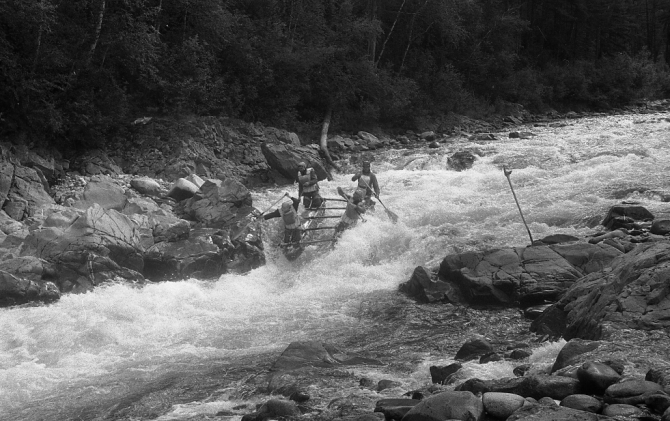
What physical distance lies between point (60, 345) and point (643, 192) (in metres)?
11.9

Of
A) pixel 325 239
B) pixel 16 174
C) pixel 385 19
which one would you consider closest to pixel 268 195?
pixel 325 239

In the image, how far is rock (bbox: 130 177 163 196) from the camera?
17405 millimetres

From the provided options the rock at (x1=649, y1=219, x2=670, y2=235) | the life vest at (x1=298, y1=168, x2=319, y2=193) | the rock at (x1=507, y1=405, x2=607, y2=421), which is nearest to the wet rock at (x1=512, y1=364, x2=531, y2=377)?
the rock at (x1=507, y1=405, x2=607, y2=421)

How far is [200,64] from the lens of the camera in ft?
78.0

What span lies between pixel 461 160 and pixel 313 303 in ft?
32.8

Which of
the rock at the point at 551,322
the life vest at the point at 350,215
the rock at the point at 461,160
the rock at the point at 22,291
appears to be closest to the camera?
the rock at the point at 551,322

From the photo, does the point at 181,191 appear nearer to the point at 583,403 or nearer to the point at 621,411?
the point at 583,403

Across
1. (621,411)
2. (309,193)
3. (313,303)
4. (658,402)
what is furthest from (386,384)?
(309,193)

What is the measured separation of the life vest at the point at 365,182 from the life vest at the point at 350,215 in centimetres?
106

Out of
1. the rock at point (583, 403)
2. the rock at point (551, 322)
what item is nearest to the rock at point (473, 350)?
the rock at point (551, 322)

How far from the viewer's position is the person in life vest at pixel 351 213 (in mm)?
15219

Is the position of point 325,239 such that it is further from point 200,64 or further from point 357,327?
point 200,64

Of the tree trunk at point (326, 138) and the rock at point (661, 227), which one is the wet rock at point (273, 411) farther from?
the tree trunk at point (326, 138)

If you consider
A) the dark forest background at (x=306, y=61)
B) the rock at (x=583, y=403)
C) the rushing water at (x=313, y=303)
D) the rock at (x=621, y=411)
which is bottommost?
the rushing water at (x=313, y=303)
